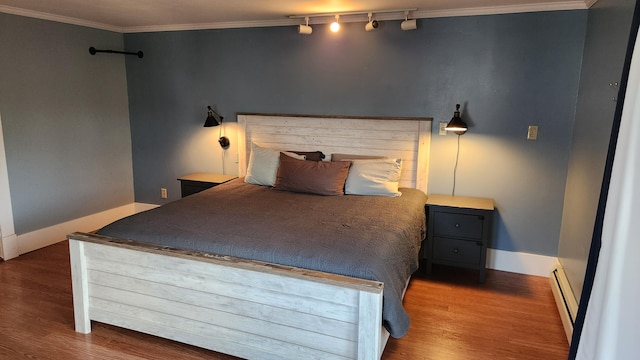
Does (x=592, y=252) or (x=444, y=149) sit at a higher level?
(x=444, y=149)

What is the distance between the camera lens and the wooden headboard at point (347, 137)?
3680mm

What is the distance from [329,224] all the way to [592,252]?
1.39 meters

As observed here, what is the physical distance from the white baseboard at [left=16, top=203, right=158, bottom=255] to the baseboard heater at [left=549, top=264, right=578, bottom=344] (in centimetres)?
413

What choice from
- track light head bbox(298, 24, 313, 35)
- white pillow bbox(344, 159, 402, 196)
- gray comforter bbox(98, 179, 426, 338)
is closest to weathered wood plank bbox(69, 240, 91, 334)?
gray comforter bbox(98, 179, 426, 338)

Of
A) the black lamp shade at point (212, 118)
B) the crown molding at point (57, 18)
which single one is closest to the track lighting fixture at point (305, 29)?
the black lamp shade at point (212, 118)

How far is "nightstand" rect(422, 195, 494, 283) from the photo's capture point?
10.8 ft

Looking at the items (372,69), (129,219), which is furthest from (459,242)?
(129,219)

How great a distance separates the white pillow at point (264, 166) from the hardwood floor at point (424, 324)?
150cm

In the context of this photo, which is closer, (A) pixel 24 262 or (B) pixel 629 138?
(B) pixel 629 138

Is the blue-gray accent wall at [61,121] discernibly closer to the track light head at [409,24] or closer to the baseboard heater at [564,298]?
the track light head at [409,24]

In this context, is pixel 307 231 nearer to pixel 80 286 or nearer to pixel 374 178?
pixel 374 178

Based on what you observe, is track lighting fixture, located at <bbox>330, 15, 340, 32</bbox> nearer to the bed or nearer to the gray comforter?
the gray comforter

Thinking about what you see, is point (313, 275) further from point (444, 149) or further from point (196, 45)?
point (196, 45)

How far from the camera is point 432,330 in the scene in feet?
8.79
